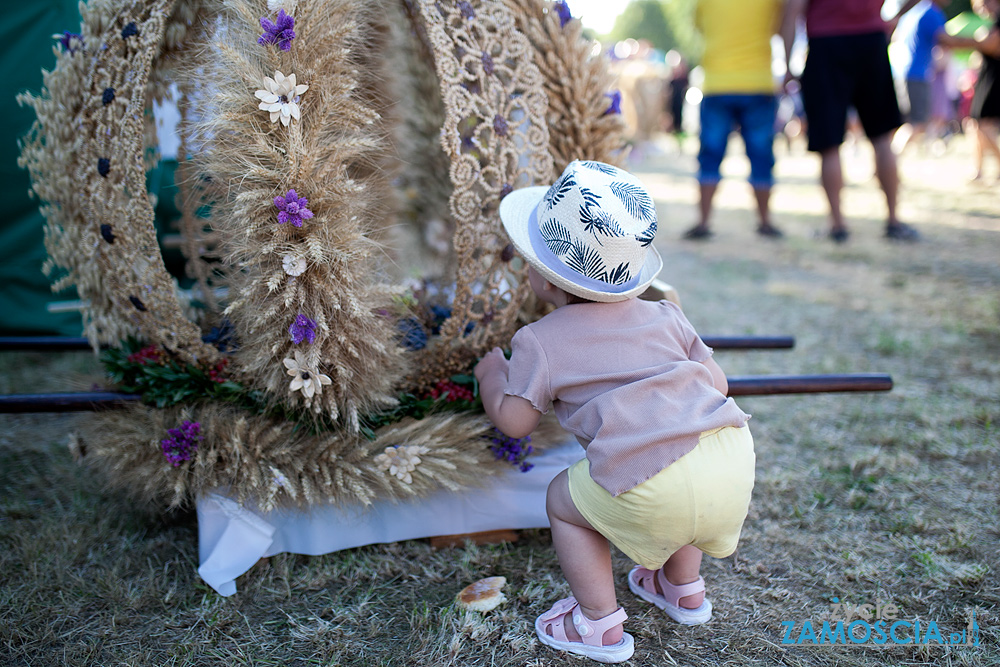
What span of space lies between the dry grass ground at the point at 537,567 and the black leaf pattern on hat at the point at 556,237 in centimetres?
87

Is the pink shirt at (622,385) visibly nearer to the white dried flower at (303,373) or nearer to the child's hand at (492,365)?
the child's hand at (492,365)

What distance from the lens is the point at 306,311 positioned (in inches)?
63.2

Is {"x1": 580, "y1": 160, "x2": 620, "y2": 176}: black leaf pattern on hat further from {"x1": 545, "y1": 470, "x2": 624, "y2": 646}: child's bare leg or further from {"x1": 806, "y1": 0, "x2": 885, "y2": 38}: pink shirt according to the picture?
{"x1": 806, "y1": 0, "x2": 885, "y2": 38}: pink shirt

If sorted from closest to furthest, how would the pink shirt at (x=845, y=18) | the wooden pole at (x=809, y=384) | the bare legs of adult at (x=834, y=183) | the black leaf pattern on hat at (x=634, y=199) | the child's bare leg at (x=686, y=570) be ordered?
the black leaf pattern on hat at (x=634, y=199) → the child's bare leg at (x=686, y=570) → the wooden pole at (x=809, y=384) → the pink shirt at (x=845, y=18) → the bare legs of adult at (x=834, y=183)

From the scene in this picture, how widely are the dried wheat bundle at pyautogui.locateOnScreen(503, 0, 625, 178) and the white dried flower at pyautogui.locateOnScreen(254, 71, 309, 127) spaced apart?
0.77 metres

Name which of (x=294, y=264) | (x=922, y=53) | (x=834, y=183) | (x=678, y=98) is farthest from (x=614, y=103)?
(x=678, y=98)

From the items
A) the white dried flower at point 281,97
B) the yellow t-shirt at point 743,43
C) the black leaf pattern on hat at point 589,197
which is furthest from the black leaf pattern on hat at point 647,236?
the yellow t-shirt at point 743,43

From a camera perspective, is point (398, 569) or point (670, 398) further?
point (398, 569)

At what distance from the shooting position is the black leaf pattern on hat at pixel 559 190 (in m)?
1.54

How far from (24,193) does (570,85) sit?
278 cm

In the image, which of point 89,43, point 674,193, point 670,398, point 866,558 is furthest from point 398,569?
point 674,193

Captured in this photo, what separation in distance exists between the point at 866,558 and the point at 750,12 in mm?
4619

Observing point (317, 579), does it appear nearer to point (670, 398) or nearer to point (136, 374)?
point (136, 374)

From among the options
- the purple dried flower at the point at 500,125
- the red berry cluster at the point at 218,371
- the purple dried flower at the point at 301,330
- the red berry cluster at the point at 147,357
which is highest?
the purple dried flower at the point at 500,125
